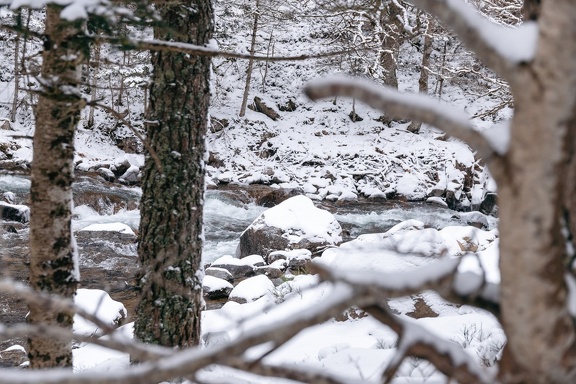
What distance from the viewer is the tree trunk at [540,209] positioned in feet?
2.13

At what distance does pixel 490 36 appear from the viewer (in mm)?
706

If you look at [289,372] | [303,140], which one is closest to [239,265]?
[289,372]

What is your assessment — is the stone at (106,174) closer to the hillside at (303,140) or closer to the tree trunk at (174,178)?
the hillside at (303,140)

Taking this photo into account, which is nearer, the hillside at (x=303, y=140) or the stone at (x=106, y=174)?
the stone at (x=106, y=174)

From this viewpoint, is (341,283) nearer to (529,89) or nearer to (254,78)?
(529,89)

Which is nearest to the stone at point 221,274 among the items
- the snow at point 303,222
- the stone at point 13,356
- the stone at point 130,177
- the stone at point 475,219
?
the snow at point 303,222

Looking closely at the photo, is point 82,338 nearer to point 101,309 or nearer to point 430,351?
point 430,351

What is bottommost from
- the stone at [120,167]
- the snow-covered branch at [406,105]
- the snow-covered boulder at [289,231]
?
the snow-covered boulder at [289,231]

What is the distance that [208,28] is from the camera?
360 cm

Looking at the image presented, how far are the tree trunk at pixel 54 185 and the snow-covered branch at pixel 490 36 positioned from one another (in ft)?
6.95

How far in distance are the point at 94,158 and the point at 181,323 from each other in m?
13.0

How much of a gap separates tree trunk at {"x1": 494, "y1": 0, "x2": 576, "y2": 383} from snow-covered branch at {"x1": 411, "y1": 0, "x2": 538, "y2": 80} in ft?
0.07

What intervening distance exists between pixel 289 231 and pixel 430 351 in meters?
8.53

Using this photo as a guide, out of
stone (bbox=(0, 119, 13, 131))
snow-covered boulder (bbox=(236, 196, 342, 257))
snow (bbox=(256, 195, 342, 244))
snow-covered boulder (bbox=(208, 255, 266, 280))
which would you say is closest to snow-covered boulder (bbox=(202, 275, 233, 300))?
snow-covered boulder (bbox=(208, 255, 266, 280))
